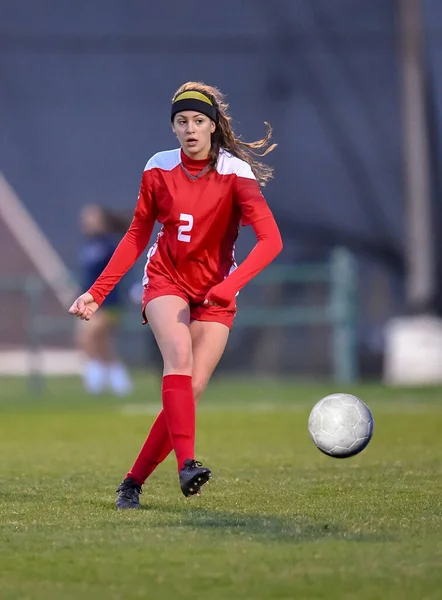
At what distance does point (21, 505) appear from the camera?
18.8 feet

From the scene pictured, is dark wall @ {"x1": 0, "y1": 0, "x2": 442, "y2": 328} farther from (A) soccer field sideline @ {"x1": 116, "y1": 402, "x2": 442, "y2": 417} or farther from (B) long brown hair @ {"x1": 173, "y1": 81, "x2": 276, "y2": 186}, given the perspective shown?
(B) long brown hair @ {"x1": 173, "y1": 81, "x2": 276, "y2": 186}

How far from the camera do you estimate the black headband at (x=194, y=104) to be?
5844 millimetres

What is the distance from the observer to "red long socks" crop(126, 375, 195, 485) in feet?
18.4

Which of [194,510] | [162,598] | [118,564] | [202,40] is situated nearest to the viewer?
[162,598]

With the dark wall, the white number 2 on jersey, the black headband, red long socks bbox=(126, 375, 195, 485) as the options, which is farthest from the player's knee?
the dark wall

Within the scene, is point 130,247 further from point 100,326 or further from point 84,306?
point 100,326

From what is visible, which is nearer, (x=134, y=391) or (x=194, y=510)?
(x=194, y=510)

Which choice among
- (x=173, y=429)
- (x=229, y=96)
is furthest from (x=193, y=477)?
(x=229, y=96)

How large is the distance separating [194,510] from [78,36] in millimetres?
14281

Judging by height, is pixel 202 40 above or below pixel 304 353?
above

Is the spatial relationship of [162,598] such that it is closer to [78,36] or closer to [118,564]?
[118,564]

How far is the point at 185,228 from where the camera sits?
231 inches

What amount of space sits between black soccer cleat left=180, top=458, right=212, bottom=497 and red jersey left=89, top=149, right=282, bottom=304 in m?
0.86

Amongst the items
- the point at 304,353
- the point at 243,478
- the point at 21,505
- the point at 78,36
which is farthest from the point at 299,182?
the point at 21,505
